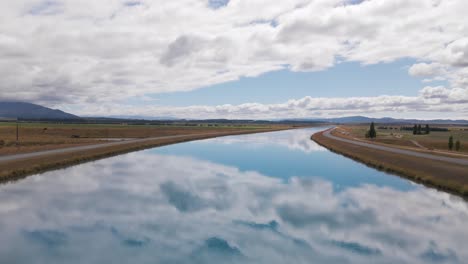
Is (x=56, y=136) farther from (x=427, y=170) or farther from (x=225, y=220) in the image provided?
(x=427, y=170)

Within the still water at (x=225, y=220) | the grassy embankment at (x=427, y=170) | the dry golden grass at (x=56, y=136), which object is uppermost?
the dry golden grass at (x=56, y=136)

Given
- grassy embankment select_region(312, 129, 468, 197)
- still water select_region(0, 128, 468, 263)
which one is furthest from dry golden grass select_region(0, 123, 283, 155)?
grassy embankment select_region(312, 129, 468, 197)

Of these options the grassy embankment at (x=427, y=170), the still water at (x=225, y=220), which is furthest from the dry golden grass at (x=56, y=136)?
the grassy embankment at (x=427, y=170)

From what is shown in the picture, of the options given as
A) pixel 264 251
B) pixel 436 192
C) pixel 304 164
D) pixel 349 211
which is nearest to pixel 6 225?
pixel 264 251

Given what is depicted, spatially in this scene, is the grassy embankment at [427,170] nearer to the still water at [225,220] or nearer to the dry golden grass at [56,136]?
the still water at [225,220]

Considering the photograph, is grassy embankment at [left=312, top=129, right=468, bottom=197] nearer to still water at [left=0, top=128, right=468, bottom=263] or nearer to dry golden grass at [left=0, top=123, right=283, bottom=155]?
still water at [left=0, top=128, right=468, bottom=263]

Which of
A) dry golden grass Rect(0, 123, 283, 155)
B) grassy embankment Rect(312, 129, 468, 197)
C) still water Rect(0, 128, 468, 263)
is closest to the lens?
still water Rect(0, 128, 468, 263)

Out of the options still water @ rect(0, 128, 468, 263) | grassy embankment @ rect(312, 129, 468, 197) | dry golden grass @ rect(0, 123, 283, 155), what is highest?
dry golden grass @ rect(0, 123, 283, 155)

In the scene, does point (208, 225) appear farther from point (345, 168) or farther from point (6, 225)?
point (345, 168)
